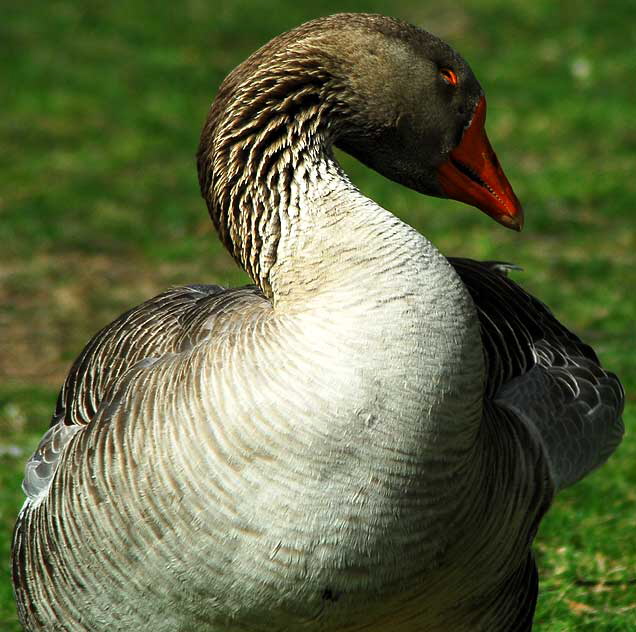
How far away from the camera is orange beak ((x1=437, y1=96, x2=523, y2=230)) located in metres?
3.94

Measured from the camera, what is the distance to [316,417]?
3.25m

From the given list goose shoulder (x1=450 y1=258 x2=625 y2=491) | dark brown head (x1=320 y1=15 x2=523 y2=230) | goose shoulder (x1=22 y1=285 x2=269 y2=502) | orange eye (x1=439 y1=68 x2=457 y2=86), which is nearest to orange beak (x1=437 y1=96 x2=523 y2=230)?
dark brown head (x1=320 y1=15 x2=523 y2=230)

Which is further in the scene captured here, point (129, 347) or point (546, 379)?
point (546, 379)

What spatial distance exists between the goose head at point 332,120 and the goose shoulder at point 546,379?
66 centimetres

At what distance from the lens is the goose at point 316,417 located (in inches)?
130

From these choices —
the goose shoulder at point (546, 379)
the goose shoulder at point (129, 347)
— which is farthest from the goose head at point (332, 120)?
the goose shoulder at point (546, 379)

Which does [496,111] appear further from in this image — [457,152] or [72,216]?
[457,152]

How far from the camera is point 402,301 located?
10.9ft

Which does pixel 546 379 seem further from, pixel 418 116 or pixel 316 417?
pixel 316 417

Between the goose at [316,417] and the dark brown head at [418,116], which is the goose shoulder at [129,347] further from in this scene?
the dark brown head at [418,116]

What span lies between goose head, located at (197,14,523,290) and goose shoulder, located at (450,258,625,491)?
66 centimetres

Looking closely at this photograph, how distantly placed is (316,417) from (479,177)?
1147 mm

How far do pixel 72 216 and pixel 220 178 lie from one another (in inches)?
330

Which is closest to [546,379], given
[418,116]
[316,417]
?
[418,116]
